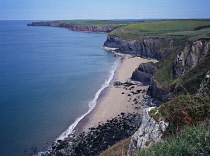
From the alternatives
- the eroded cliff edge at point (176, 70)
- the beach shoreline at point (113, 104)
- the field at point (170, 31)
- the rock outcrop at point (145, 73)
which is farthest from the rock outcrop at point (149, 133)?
the field at point (170, 31)

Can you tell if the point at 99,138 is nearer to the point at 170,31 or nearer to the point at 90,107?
the point at 90,107

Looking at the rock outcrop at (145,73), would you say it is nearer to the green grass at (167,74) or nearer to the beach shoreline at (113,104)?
the beach shoreline at (113,104)

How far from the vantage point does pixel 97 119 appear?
29828mm

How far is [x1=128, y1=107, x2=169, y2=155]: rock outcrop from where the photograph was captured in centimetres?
1181

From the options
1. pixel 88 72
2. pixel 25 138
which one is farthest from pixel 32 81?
pixel 25 138

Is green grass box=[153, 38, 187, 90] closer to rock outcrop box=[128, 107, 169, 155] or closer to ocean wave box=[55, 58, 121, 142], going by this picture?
ocean wave box=[55, 58, 121, 142]

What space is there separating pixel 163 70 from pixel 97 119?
18316mm

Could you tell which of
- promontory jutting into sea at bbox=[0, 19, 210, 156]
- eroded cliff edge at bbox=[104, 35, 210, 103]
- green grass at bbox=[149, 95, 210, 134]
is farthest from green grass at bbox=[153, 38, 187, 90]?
green grass at bbox=[149, 95, 210, 134]

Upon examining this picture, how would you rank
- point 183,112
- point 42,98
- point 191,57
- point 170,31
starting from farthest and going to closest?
point 170,31
point 42,98
point 191,57
point 183,112

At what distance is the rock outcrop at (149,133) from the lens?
11.8 meters

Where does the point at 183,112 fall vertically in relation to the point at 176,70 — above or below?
above

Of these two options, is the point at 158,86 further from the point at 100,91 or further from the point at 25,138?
the point at 25,138

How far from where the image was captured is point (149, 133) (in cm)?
1227

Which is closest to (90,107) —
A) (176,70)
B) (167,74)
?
(167,74)
